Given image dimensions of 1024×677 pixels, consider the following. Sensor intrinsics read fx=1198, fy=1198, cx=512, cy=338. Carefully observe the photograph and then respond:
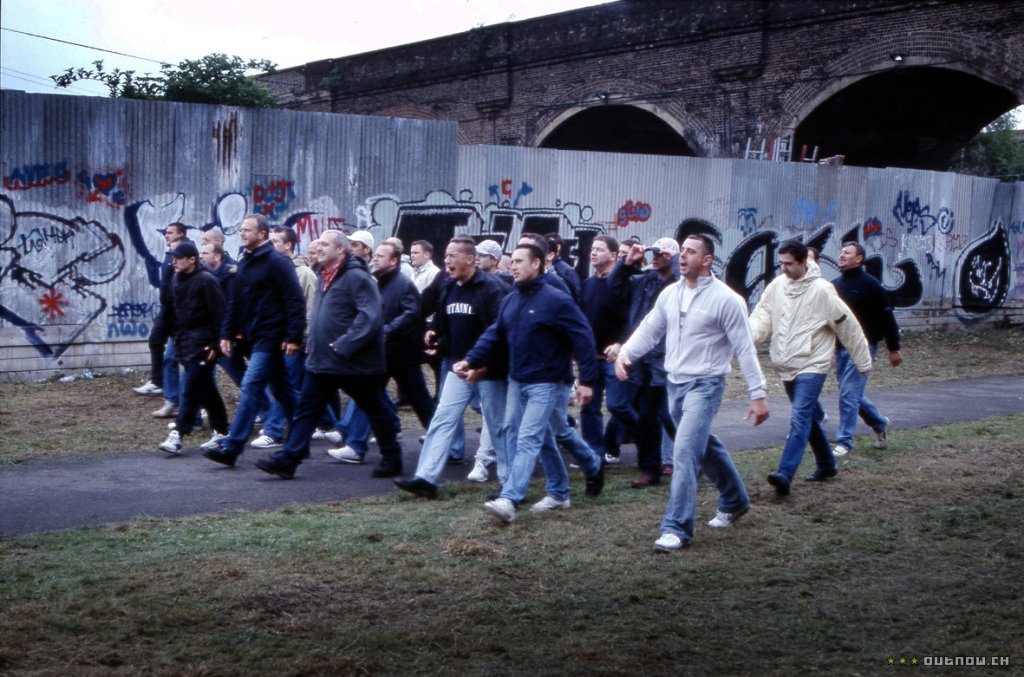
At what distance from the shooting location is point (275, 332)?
9227 mm

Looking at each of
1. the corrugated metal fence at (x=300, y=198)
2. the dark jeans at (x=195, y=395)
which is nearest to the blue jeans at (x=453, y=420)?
the dark jeans at (x=195, y=395)

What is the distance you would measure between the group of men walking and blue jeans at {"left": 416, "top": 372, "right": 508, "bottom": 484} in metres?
0.01

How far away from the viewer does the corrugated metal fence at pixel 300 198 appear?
45.0 feet

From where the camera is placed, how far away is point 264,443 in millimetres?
10148

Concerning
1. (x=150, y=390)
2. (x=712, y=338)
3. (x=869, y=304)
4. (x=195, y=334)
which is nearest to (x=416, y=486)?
(x=712, y=338)

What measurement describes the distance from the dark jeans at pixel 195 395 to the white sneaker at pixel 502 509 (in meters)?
3.33

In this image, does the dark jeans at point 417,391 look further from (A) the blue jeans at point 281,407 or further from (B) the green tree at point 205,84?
(B) the green tree at point 205,84

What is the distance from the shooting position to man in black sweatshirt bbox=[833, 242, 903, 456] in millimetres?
10125

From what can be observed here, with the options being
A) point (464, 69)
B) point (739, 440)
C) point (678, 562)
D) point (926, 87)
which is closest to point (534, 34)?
point (464, 69)

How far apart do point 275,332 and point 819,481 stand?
4.28 meters

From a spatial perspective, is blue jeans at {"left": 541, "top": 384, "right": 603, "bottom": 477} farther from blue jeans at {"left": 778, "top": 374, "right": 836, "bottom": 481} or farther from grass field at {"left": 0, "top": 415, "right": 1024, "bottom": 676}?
blue jeans at {"left": 778, "top": 374, "right": 836, "bottom": 481}

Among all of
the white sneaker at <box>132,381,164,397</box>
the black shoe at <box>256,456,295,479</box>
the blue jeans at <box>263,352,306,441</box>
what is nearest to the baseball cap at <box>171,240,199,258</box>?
the blue jeans at <box>263,352,306,441</box>

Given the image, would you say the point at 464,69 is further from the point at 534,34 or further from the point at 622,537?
the point at 622,537

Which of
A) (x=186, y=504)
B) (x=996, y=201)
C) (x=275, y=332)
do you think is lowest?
(x=186, y=504)
